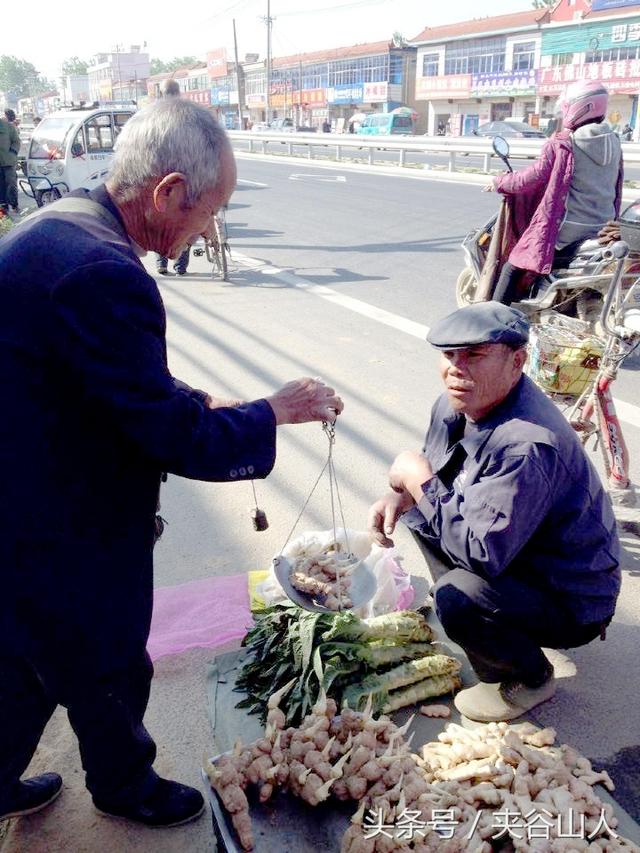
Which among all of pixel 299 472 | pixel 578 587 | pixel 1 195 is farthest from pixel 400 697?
pixel 1 195

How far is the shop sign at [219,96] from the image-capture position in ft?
255

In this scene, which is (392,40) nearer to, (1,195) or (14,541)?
(1,195)

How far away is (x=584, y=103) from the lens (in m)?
5.46

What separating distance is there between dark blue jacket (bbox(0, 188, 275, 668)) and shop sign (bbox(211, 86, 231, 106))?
274 ft

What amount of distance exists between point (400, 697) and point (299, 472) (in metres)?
2.11

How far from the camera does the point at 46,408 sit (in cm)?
177

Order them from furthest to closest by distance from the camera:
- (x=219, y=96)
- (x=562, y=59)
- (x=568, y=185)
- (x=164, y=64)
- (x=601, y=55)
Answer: (x=164, y=64), (x=219, y=96), (x=562, y=59), (x=601, y=55), (x=568, y=185)

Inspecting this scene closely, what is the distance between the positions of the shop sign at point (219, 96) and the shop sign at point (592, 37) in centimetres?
3903

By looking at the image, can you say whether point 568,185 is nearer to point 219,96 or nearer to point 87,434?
point 87,434

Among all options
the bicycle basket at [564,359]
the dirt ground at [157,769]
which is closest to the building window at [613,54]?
the bicycle basket at [564,359]

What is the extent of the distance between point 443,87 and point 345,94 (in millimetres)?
12802

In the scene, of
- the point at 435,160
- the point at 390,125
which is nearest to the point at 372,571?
the point at 435,160

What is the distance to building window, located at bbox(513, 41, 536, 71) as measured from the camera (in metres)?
49.8

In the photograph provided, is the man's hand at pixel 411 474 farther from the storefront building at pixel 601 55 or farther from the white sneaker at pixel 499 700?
the storefront building at pixel 601 55
